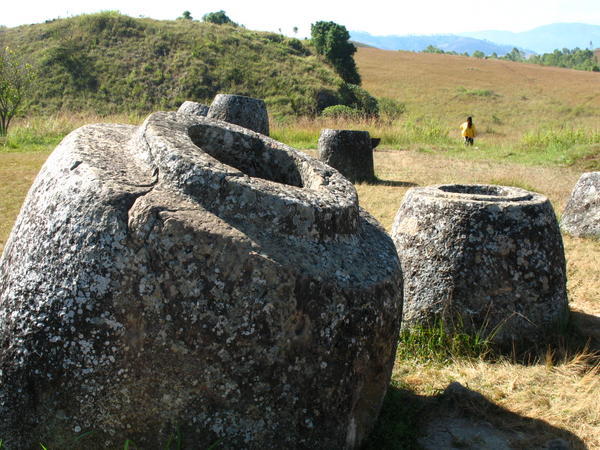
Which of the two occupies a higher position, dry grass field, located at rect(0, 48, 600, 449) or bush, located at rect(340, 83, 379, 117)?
bush, located at rect(340, 83, 379, 117)

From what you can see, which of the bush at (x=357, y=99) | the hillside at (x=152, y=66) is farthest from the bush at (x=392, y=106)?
the hillside at (x=152, y=66)

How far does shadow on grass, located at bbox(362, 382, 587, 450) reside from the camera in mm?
3334

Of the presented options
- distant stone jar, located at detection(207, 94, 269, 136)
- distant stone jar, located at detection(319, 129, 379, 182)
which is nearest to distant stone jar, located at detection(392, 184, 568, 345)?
distant stone jar, located at detection(319, 129, 379, 182)

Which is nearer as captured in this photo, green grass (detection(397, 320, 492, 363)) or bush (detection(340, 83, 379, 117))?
green grass (detection(397, 320, 492, 363))

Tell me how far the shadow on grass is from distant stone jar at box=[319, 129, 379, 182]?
31.7 ft

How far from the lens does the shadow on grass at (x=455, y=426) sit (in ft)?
10.9

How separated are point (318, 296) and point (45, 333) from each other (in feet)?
3.78

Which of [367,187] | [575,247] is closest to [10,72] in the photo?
[367,187]

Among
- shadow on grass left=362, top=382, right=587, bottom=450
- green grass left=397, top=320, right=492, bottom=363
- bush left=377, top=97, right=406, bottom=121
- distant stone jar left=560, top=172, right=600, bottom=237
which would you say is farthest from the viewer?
bush left=377, top=97, right=406, bottom=121

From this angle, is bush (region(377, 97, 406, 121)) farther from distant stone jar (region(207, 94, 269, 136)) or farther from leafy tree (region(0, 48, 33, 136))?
distant stone jar (region(207, 94, 269, 136))

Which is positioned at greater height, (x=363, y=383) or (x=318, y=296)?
(x=318, y=296)

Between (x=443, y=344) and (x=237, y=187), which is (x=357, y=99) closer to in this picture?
(x=443, y=344)

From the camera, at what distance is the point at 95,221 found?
8.32 ft

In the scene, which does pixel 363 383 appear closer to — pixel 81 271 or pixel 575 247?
pixel 81 271
